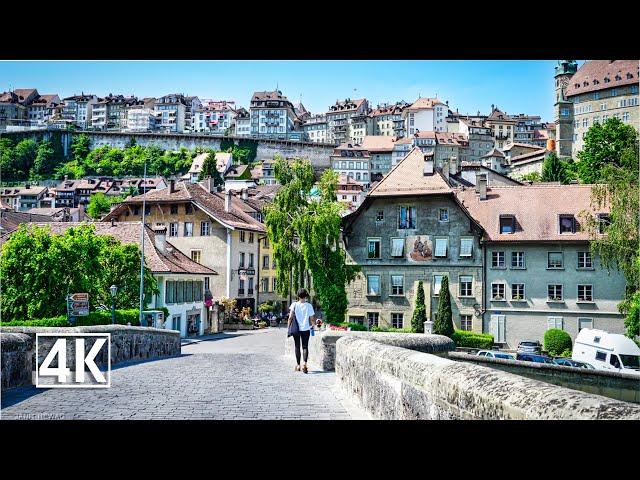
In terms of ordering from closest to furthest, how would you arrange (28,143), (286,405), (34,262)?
(286,405) < (34,262) < (28,143)

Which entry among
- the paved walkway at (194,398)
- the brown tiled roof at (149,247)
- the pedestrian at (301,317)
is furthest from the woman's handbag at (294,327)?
the brown tiled roof at (149,247)

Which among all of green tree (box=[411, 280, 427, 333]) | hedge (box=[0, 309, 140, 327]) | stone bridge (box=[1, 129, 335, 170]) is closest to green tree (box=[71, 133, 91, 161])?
stone bridge (box=[1, 129, 335, 170])

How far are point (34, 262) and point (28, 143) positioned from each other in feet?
188

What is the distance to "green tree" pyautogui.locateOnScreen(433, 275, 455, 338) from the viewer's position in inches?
1273

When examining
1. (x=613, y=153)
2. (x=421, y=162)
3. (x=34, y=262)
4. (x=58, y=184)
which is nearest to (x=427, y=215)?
(x=421, y=162)

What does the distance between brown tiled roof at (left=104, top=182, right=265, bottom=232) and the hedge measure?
15.4 metres

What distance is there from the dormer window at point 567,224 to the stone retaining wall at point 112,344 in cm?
2097

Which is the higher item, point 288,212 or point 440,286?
point 288,212

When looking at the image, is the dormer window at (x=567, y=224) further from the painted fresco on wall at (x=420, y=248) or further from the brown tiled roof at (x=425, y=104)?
the brown tiled roof at (x=425, y=104)

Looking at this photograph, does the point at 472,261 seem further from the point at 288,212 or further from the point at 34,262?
the point at 34,262

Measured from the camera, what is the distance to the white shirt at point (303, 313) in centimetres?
982
